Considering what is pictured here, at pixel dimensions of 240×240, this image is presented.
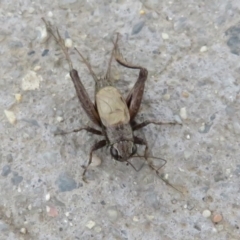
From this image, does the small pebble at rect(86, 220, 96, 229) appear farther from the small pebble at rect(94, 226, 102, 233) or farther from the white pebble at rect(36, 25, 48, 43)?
the white pebble at rect(36, 25, 48, 43)

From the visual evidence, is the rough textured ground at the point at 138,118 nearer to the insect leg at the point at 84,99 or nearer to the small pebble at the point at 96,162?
the small pebble at the point at 96,162

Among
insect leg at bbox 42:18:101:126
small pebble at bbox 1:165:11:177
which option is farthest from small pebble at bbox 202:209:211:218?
small pebble at bbox 1:165:11:177

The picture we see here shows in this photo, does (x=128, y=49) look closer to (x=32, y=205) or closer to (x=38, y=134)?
(x=38, y=134)

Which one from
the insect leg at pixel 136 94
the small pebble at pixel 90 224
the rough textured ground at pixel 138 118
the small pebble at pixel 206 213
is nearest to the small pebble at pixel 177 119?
the rough textured ground at pixel 138 118

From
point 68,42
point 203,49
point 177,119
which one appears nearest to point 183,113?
point 177,119

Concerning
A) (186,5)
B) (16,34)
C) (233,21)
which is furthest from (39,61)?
(233,21)

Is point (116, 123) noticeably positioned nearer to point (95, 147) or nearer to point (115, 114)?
point (115, 114)
